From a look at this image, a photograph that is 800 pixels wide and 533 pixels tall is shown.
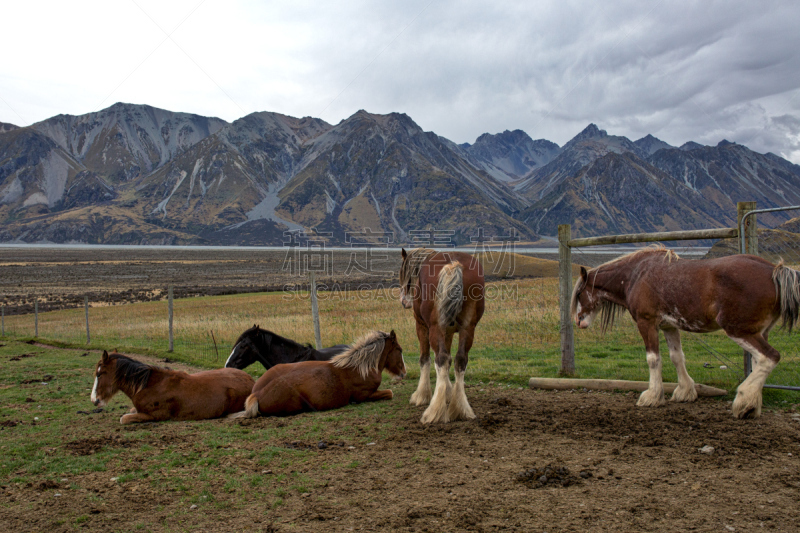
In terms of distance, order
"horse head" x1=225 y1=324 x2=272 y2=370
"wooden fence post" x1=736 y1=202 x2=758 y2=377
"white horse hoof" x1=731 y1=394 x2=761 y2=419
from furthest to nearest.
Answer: "horse head" x1=225 y1=324 x2=272 y2=370 < "wooden fence post" x1=736 y1=202 x2=758 y2=377 < "white horse hoof" x1=731 y1=394 x2=761 y2=419

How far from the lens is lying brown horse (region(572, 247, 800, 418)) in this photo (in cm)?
508

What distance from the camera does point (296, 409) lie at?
6797mm

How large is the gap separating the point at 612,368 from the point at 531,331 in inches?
209

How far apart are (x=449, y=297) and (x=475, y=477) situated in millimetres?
2330

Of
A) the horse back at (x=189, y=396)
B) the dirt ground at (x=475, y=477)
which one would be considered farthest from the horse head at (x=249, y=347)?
the dirt ground at (x=475, y=477)

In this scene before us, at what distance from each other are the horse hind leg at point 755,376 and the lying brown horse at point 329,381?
15.0 ft

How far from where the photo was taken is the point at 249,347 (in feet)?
28.9

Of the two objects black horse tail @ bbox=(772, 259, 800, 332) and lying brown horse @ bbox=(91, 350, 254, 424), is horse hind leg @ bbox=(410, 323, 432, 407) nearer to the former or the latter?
lying brown horse @ bbox=(91, 350, 254, 424)

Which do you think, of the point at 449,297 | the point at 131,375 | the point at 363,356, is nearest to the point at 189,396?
the point at 131,375

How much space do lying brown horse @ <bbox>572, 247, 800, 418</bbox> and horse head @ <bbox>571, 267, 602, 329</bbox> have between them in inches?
2.2

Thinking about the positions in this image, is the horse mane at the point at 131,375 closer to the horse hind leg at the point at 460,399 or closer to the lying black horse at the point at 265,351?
the lying black horse at the point at 265,351

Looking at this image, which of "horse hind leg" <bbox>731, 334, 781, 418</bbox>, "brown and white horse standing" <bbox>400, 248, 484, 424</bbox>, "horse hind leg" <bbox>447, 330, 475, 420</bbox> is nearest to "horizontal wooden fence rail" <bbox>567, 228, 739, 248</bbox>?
"horse hind leg" <bbox>731, 334, 781, 418</bbox>

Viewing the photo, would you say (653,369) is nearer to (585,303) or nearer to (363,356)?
(585,303)

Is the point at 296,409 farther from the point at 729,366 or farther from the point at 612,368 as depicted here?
the point at 729,366
